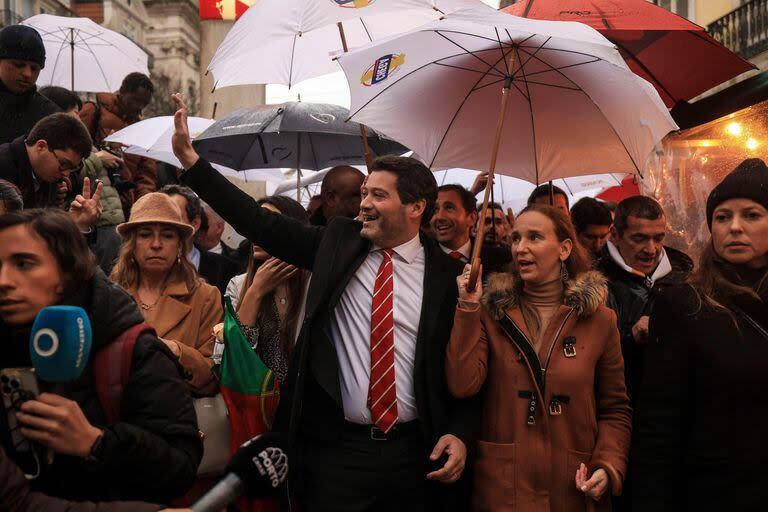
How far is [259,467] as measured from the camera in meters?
2.52

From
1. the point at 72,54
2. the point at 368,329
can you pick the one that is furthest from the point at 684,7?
the point at 368,329

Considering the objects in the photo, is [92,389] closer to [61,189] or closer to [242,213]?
[242,213]

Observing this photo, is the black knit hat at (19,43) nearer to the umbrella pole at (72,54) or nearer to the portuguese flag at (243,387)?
the portuguese flag at (243,387)

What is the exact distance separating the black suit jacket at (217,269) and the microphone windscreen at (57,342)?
13.7 feet

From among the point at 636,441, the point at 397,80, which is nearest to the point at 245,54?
the point at 397,80

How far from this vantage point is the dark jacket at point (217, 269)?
665cm

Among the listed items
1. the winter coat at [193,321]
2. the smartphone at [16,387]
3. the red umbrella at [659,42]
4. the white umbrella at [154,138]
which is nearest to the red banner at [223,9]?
the white umbrella at [154,138]

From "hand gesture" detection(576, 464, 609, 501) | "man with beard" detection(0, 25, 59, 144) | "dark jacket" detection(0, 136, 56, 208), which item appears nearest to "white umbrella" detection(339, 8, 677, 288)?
"hand gesture" detection(576, 464, 609, 501)

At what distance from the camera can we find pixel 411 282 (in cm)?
437

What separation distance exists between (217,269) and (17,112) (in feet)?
6.15

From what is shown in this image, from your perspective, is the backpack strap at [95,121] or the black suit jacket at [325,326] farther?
the backpack strap at [95,121]

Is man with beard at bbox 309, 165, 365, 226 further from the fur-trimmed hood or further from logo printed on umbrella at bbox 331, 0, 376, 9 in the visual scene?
the fur-trimmed hood

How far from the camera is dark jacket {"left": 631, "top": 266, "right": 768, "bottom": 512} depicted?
137 inches

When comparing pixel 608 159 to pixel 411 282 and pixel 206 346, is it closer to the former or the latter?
pixel 411 282
